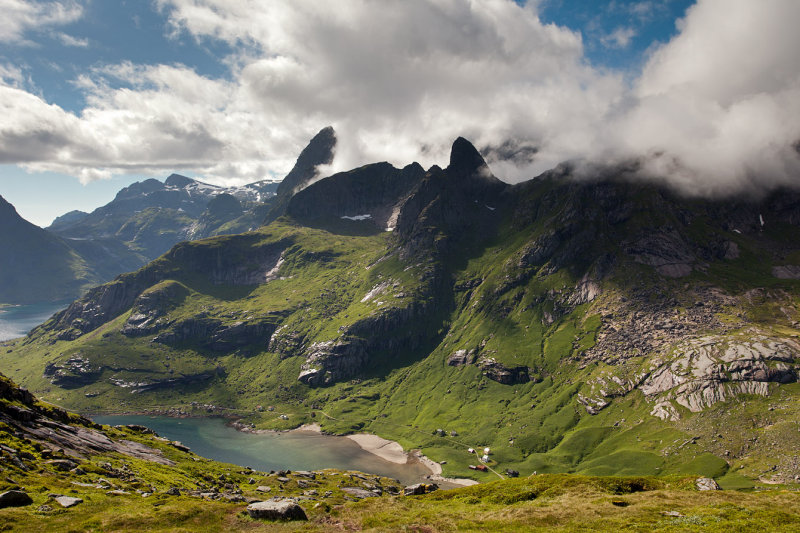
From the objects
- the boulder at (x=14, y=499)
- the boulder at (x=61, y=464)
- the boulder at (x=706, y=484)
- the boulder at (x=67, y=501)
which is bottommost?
the boulder at (x=706, y=484)

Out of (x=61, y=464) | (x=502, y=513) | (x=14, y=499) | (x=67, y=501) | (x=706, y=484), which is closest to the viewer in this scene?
(x=14, y=499)

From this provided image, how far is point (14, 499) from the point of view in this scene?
2340 inches

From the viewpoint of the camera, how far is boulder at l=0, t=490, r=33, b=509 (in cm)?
5816

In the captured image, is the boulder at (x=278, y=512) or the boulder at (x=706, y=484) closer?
the boulder at (x=278, y=512)

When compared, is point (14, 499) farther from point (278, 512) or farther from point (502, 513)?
point (502, 513)

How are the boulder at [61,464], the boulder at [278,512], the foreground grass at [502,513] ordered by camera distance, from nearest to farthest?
the foreground grass at [502,513], the boulder at [278,512], the boulder at [61,464]

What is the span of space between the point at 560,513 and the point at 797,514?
27639 mm

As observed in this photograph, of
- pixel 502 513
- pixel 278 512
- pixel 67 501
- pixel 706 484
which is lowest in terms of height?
pixel 706 484

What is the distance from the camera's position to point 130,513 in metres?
61.7

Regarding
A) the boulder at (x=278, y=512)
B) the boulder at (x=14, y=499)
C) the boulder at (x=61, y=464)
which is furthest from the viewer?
the boulder at (x=61, y=464)

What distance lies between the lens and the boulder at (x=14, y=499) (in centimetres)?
5816

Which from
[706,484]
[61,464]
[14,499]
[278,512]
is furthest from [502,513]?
[61,464]

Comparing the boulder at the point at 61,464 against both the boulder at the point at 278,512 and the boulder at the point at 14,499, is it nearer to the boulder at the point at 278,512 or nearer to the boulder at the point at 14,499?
the boulder at the point at 14,499

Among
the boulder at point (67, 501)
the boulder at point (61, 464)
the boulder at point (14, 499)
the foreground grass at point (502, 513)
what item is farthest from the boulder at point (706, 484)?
the boulder at point (61, 464)
